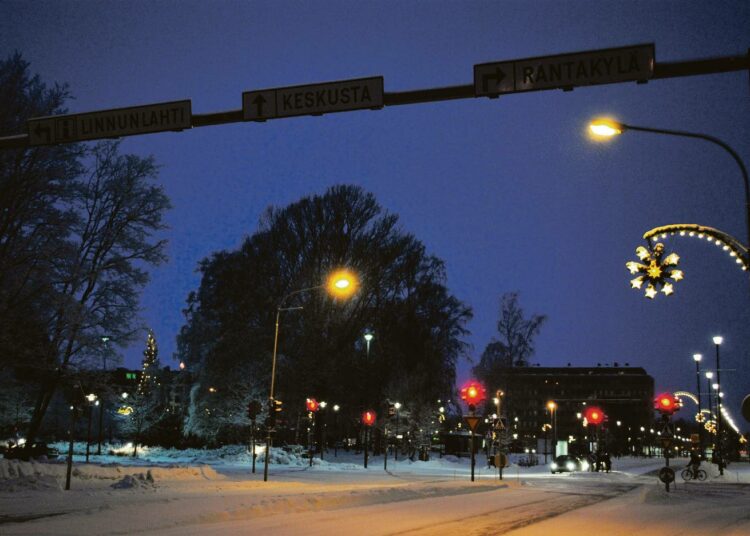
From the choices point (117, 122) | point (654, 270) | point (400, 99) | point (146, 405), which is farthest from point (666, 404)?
point (146, 405)

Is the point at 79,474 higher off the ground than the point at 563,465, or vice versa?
the point at 79,474

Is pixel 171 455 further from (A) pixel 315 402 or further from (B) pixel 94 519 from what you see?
(B) pixel 94 519

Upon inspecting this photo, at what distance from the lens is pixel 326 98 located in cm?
933

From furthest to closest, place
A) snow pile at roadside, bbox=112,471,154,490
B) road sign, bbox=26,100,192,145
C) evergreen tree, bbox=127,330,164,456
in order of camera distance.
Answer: evergreen tree, bbox=127,330,164,456, snow pile at roadside, bbox=112,471,154,490, road sign, bbox=26,100,192,145

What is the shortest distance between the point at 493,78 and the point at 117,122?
5100 mm

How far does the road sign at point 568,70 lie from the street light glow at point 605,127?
3.73 meters

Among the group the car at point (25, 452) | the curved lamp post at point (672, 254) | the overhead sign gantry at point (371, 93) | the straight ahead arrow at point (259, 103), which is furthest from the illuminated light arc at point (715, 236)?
the car at point (25, 452)

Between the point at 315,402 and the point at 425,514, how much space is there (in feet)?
103

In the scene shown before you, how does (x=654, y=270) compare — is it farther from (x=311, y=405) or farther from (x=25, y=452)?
(x=311, y=405)

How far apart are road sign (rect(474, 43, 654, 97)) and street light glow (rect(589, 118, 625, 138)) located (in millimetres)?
3726

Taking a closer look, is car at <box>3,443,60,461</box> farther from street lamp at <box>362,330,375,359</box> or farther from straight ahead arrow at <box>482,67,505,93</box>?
straight ahead arrow at <box>482,67,505,93</box>

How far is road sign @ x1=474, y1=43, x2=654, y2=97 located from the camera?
8.31 m

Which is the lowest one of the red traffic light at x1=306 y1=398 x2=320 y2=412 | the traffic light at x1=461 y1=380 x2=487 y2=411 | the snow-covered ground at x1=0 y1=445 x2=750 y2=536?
the snow-covered ground at x1=0 y1=445 x2=750 y2=536

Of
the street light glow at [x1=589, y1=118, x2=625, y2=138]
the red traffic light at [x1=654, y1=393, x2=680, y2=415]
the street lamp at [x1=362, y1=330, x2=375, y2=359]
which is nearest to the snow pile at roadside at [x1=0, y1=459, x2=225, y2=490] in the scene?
the red traffic light at [x1=654, y1=393, x2=680, y2=415]
